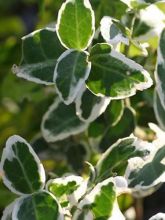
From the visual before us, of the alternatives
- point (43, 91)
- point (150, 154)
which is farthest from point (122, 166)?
point (43, 91)

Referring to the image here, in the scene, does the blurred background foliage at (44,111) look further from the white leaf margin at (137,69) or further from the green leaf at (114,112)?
the white leaf margin at (137,69)

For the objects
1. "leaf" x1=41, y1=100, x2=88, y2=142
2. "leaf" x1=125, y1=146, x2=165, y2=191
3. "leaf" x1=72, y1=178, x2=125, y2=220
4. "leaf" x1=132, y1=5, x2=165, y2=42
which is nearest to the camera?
"leaf" x1=72, y1=178, x2=125, y2=220

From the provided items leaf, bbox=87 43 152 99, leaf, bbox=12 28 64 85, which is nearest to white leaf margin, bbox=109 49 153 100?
leaf, bbox=87 43 152 99

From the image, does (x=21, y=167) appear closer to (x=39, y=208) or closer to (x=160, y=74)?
(x=39, y=208)

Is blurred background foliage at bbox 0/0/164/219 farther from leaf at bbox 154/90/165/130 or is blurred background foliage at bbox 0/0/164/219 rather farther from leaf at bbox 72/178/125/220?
leaf at bbox 72/178/125/220

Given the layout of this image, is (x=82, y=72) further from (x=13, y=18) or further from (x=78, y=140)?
(x=13, y=18)
